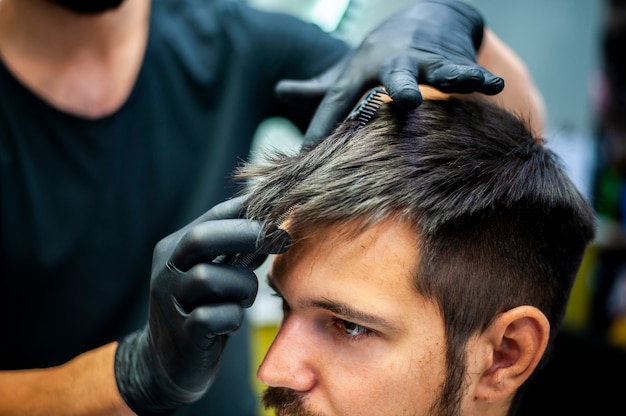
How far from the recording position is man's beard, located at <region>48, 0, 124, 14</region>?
4.83 ft

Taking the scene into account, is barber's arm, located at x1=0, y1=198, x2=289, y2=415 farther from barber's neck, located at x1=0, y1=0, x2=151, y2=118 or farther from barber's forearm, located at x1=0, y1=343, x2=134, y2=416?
barber's neck, located at x1=0, y1=0, x2=151, y2=118

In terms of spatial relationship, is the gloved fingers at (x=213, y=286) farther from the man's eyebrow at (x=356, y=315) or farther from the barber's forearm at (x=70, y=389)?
the barber's forearm at (x=70, y=389)

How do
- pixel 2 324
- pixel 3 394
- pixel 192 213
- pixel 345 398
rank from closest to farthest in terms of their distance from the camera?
pixel 345 398 → pixel 3 394 → pixel 2 324 → pixel 192 213

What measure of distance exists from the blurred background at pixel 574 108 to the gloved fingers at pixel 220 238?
1.73 meters

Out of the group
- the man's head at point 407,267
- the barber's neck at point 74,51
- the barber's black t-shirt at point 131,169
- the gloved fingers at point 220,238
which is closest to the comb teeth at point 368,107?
the man's head at point 407,267

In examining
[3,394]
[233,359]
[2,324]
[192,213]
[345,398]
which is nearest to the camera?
[345,398]

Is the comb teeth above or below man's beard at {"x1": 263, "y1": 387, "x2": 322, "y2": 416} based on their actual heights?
above

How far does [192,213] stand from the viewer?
1.73 meters

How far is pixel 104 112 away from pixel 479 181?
0.90 metres

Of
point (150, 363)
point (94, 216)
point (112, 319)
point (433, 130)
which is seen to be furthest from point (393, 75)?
point (112, 319)

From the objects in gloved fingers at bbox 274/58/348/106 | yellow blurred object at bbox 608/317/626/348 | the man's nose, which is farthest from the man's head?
yellow blurred object at bbox 608/317/626/348

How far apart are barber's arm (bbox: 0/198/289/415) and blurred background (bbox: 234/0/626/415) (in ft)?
5.32

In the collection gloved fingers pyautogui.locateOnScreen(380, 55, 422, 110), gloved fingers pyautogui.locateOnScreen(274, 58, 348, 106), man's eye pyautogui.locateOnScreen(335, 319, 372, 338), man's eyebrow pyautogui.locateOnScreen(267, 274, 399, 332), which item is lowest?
man's eye pyautogui.locateOnScreen(335, 319, 372, 338)

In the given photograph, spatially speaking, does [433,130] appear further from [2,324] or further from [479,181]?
[2,324]
